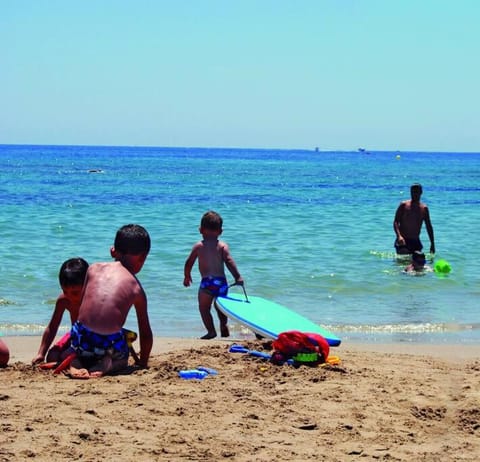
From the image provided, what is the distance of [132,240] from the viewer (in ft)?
17.2

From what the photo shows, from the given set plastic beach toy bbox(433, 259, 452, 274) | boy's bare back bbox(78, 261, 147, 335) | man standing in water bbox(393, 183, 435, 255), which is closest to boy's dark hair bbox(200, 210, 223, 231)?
boy's bare back bbox(78, 261, 147, 335)

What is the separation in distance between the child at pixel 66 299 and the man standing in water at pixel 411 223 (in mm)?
7510

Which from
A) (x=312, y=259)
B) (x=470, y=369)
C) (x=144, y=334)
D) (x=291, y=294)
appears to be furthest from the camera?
(x=312, y=259)

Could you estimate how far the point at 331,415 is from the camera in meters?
4.43

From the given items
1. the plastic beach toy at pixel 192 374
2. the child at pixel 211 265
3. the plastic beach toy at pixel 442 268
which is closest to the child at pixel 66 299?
→ the plastic beach toy at pixel 192 374

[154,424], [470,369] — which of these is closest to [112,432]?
[154,424]

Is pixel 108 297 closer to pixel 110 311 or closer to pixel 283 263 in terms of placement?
pixel 110 311

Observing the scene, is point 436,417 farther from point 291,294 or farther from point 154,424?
point 291,294

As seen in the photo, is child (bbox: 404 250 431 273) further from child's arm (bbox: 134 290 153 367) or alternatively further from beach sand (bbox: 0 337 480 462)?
child's arm (bbox: 134 290 153 367)

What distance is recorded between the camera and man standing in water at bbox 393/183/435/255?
12.3 meters

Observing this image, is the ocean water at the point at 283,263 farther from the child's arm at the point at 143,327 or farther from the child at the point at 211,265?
the child's arm at the point at 143,327

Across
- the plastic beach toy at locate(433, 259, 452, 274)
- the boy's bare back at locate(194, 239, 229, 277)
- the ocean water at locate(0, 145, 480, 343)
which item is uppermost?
the boy's bare back at locate(194, 239, 229, 277)

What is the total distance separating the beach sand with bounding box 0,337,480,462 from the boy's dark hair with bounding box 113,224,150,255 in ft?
2.48

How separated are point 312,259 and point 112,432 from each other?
906 centimetres
